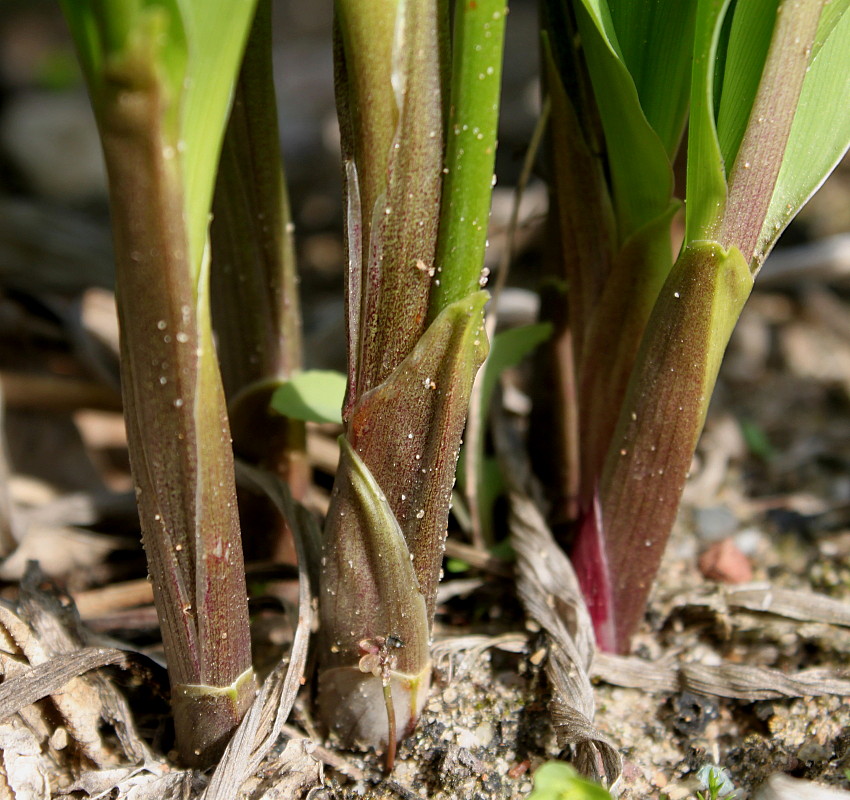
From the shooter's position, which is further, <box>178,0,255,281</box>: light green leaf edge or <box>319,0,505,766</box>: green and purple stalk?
<box>319,0,505,766</box>: green and purple stalk

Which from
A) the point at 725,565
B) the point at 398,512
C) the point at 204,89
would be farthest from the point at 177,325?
the point at 725,565

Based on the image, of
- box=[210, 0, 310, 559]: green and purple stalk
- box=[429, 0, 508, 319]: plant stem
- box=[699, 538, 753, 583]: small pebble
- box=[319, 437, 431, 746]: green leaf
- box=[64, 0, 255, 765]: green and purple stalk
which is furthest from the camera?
box=[699, 538, 753, 583]: small pebble

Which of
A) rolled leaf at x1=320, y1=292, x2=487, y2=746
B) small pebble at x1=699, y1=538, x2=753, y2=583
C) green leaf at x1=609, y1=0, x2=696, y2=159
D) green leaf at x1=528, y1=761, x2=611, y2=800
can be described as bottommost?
small pebble at x1=699, y1=538, x2=753, y2=583

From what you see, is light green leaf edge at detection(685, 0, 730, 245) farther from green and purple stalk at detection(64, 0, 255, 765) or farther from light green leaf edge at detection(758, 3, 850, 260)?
green and purple stalk at detection(64, 0, 255, 765)

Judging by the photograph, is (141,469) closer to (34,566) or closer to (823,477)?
(34,566)

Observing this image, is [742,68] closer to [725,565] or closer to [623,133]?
[623,133]

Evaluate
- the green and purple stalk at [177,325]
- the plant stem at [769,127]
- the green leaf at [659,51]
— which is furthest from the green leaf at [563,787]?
the green leaf at [659,51]

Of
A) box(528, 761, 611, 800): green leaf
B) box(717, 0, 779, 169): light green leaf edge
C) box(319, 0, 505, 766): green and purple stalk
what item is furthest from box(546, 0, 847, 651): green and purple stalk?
box(528, 761, 611, 800): green leaf

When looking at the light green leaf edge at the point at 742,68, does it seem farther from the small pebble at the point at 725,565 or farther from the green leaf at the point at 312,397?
the small pebble at the point at 725,565
